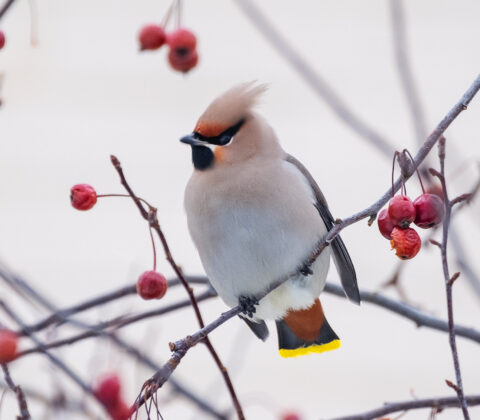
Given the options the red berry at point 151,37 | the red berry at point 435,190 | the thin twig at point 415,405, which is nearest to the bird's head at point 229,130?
the red berry at point 151,37

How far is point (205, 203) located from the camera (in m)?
2.43

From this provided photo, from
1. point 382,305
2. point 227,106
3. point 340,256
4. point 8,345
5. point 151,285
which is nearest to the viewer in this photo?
point 8,345

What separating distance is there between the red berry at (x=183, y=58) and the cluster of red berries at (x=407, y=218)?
754 mm

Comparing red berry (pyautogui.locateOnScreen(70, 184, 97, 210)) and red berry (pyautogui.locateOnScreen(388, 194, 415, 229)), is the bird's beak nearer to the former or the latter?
red berry (pyautogui.locateOnScreen(70, 184, 97, 210))

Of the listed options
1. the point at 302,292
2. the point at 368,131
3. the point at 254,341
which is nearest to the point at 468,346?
the point at 254,341

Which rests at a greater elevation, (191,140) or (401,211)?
(191,140)

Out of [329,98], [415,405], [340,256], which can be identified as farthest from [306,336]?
[415,405]

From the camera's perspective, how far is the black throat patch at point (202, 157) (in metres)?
2.43

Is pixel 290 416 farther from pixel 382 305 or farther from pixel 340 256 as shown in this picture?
pixel 340 256

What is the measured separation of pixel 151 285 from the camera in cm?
186

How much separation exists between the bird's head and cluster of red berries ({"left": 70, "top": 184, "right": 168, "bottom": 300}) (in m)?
0.38

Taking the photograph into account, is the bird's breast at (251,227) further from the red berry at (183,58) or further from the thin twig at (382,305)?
the red berry at (183,58)

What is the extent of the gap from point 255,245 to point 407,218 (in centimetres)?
71

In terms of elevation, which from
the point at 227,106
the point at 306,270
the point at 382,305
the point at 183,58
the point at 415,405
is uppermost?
the point at 183,58
